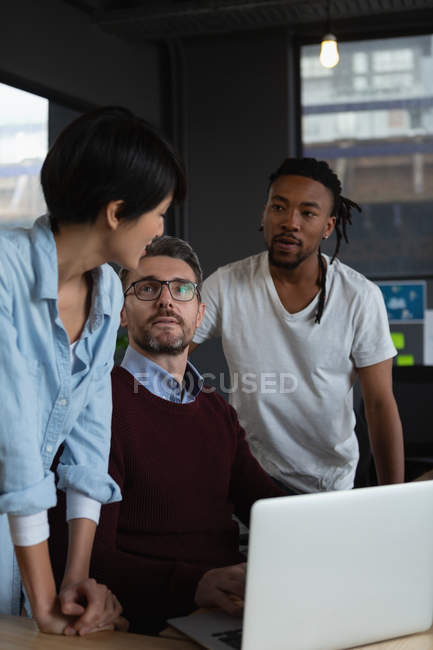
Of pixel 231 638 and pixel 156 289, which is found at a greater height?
pixel 156 289

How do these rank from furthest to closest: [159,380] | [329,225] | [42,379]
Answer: [329,225], [159,380], [42,379]

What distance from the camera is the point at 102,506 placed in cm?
147

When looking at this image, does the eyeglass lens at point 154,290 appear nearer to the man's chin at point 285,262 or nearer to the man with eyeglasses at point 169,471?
the man with eyeglasses at point 169,471

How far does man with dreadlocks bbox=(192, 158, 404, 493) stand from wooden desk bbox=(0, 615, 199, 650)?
115 centimetres

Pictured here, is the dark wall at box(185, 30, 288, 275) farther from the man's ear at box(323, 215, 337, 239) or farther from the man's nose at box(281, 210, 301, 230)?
the man's nose at box(281, 210, 301, 230)

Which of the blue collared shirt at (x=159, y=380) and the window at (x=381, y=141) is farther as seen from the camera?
the window at (x=381, y=141)

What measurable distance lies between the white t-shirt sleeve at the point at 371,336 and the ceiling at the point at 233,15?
7.15 feet

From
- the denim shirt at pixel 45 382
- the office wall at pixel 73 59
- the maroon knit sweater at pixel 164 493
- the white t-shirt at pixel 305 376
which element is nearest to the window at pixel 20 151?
the office wall at pixel 73 59

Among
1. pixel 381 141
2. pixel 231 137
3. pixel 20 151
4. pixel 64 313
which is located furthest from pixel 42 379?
pixel 381 141


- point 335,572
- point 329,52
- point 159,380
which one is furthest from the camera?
point 329,52

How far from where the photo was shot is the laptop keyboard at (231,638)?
1.14 meters

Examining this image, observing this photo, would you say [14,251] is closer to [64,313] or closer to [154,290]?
[64,313]

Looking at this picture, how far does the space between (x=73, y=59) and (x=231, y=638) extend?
3.59 meters

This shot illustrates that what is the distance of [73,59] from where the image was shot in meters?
4.12
